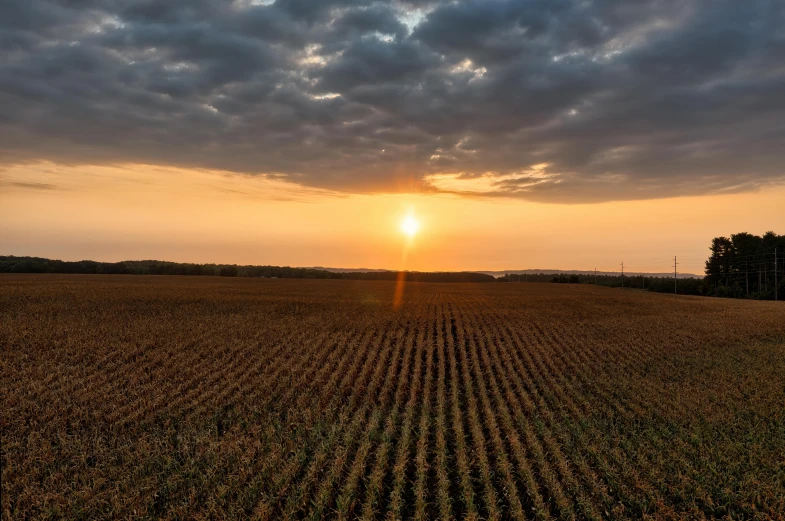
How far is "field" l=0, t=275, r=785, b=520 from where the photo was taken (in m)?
10.7

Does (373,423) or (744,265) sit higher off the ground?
(744,265)

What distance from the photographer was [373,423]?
15172mm

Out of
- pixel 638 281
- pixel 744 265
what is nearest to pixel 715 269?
pixel 744 265

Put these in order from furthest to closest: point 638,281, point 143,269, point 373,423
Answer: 1. point 638,281
2. point 143,269
3. point 373,423

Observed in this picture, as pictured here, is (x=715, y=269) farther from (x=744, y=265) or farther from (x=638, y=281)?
(x=638, y=281)

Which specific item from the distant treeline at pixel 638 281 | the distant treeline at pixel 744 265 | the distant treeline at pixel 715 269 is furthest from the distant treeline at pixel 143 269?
the distant treeline at pixel 744 265

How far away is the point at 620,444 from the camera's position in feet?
47.2

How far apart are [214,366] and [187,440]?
25.2 feet

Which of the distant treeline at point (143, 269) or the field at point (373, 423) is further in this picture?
the distant treeline at point (143, 269)

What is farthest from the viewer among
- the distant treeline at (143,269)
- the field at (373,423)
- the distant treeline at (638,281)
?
the distant treeline at (638,281)

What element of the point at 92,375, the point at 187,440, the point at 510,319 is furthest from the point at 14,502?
the point at 510,319

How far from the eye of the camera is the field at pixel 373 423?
10727mm

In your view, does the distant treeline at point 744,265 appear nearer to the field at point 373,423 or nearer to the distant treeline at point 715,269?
the distant treeline at point 715,269

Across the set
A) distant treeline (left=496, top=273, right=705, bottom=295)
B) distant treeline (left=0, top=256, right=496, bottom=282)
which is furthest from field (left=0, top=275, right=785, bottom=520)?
distant treeline (left=496, top=273, right=705, bottom=295)
